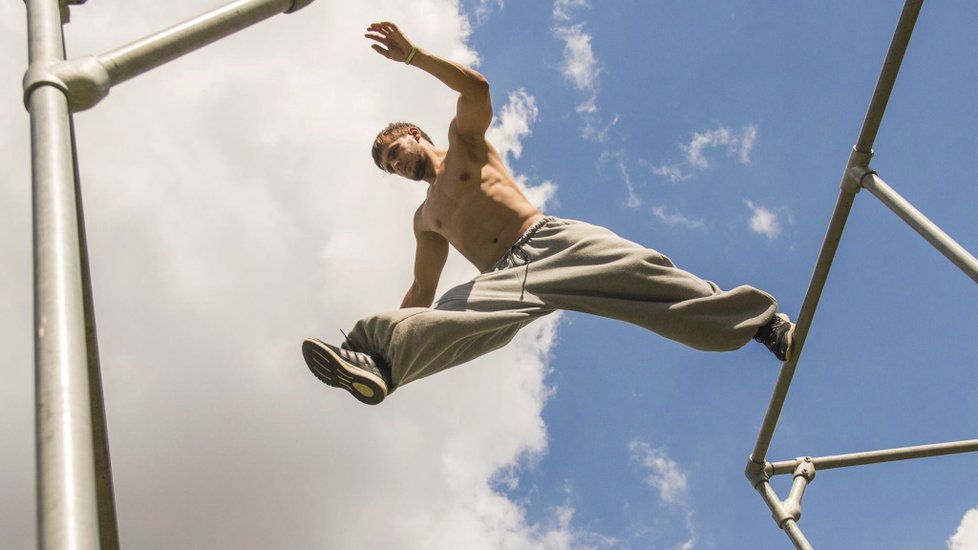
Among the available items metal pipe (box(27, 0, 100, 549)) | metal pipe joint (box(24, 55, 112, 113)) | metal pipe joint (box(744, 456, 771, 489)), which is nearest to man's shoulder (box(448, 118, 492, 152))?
metal pipe joint (box(744, 456, 771, 489))

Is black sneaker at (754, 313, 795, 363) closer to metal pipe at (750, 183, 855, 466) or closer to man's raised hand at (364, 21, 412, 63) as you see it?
metal pipe at (750, 183, 855, 466)

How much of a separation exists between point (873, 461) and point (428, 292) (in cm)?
336

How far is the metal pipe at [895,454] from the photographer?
6473 millimetres

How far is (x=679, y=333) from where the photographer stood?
197 inches

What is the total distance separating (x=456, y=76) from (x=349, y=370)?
1979 millimetres

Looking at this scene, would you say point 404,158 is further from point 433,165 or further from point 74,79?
point 74,79

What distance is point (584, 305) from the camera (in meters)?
5.08

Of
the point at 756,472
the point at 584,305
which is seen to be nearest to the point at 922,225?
the point at 584,305

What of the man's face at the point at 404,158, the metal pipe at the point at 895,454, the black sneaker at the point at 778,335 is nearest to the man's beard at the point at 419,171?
the man's face at the point at 404,158

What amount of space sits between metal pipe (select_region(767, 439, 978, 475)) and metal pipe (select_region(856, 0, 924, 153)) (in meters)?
2.38

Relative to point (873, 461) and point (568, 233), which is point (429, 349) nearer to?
point (568, 233)

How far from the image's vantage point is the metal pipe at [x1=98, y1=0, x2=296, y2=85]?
2.46m

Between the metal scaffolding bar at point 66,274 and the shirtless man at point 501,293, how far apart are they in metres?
2.01

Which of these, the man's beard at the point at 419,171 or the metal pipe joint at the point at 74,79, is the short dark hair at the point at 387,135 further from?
the metal pipe joint at the point at 74,79
